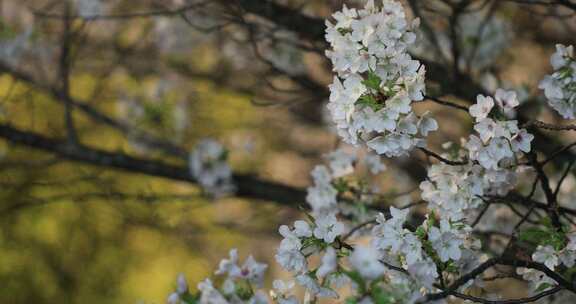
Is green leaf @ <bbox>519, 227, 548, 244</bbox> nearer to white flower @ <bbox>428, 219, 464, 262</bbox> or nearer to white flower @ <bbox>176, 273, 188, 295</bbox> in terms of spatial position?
white flower @ <bbox>428, 219, 464, 262</bbox>

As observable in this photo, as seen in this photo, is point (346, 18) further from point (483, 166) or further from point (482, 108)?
point (483, 166)

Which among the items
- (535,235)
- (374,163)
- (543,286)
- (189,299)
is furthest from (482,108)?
(374,163)

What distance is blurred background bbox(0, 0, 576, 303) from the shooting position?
331 cm

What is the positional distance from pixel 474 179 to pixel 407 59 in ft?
1.37

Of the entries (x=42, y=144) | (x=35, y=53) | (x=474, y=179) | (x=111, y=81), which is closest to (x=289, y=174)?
(x=111, y=81)

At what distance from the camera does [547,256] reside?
2.00 m

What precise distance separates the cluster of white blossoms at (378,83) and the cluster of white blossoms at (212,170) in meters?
1.88

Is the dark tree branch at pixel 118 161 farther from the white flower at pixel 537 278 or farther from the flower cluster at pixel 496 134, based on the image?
the flower cluster at pixel 496 134

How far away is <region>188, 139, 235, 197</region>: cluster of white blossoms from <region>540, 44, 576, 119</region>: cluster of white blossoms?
1.99m

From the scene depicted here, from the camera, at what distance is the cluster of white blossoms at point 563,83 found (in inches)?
79.0

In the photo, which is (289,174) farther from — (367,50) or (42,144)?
(367,50)

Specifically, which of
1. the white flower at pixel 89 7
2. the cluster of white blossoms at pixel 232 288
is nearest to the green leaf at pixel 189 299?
the cluster of white blossoms at pixel 232 288

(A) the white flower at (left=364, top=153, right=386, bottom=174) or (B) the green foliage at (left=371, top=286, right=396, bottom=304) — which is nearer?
(B) the green foliage at (left=371, top=286, right=396, bottom=304)

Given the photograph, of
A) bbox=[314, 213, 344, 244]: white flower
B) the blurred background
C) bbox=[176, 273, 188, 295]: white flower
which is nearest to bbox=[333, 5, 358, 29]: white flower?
the blurred background
